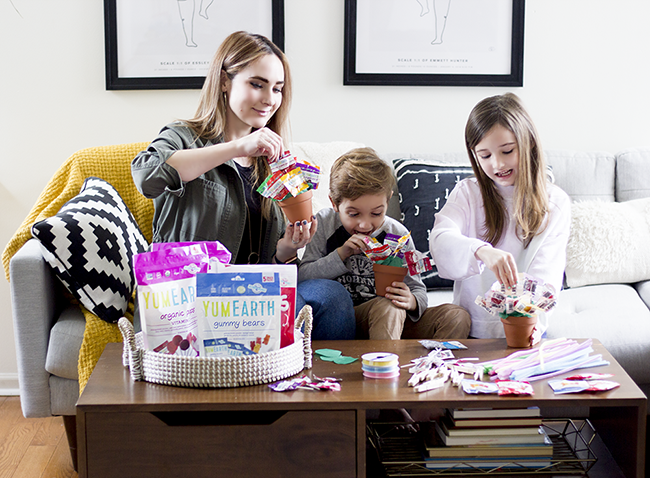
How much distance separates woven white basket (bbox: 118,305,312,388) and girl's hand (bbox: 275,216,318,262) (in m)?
0.44

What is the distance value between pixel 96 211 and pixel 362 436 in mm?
1036

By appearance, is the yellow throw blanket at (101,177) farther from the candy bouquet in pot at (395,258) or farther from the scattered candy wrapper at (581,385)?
the scattered candy wrapper at (581,385)

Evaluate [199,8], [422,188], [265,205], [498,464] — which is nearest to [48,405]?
[265,205]

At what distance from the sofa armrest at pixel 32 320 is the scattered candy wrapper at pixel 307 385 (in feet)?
2.70

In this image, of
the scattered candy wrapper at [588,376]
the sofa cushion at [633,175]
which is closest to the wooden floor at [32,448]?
the scattered candy wrapper at [588,376]

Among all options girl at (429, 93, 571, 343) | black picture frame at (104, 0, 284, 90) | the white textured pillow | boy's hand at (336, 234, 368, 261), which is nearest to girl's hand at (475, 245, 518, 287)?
girl at (429, 93, 571, 343)

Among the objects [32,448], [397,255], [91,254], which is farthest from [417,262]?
[32,448]

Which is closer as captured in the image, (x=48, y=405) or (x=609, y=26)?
(x=48, y=405)

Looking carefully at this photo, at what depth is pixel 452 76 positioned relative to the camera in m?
2.41

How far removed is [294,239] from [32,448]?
103cm

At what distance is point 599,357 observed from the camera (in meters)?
1.29

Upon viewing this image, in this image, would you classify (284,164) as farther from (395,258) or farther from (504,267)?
(504,267)

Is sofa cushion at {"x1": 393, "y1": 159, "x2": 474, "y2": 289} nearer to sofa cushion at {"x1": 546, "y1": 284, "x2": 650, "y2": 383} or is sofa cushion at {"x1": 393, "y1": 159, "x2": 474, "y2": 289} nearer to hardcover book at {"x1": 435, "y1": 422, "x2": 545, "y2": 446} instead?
sofa cushion at {"x1": 546, "y1": 284, "x2": 650, "y2": 383}

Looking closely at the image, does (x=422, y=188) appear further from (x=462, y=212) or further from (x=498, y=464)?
(x=498, y=464)
